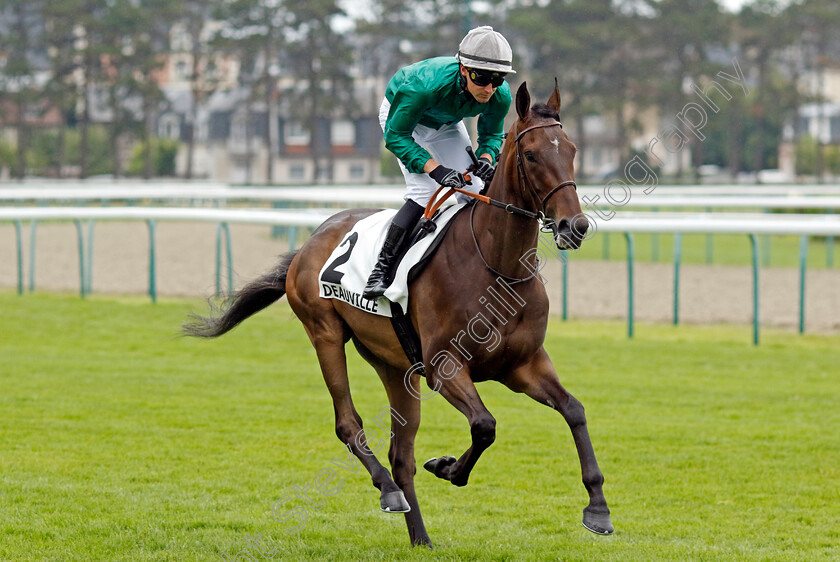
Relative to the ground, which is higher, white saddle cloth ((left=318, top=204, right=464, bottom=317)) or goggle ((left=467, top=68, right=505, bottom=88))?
goggle ((left=467, top=68, right=505, bottom=88))

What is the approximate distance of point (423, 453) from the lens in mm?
6145

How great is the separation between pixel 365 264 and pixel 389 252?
177 mm

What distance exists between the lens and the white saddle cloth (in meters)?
4.39

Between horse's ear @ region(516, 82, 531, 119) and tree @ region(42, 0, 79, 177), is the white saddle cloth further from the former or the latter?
tree @ region(42, 0, 79, 177)

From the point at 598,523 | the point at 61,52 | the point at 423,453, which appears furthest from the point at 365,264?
the point at 61,52

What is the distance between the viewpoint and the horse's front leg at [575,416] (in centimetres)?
377

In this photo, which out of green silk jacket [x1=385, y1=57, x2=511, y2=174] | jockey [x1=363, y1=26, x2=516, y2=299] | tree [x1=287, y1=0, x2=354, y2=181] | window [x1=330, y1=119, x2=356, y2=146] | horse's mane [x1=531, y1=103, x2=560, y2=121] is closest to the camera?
horse's mane [x1=531, y1=103, x2=560, y2=121]

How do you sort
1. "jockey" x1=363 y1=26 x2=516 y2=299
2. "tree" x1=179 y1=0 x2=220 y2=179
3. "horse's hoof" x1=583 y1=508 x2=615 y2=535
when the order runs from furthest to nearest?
"tree" x1=179 y1=0 x2=220 y2=179 < "jockey" x1=363 y1=26 x2=516 y2=299 < "horse's hoof" x1=583 y1=508 x2=615 y2=535

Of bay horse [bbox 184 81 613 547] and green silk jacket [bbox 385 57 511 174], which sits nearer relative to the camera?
bay horse [bbox 184 81 613 547]

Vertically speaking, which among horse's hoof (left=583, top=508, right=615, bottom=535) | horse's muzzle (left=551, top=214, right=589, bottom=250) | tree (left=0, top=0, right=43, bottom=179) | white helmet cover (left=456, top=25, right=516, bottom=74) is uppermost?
tree (left=0, top=0, right=43, bottom=179)

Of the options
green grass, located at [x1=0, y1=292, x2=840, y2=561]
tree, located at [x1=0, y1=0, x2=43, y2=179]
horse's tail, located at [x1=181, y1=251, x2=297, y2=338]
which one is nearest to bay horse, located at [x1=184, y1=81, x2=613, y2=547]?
green grass, located at [x1=0, y1=292, x2=840, y2=561]

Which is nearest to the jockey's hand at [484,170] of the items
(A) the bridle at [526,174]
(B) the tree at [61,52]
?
(A) the bridle at [526,174]

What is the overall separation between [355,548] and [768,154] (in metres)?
53.5

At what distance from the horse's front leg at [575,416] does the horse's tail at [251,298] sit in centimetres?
162
